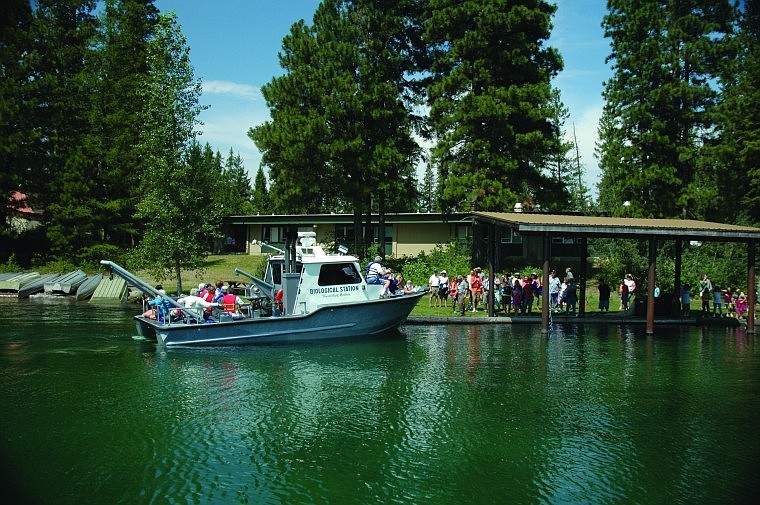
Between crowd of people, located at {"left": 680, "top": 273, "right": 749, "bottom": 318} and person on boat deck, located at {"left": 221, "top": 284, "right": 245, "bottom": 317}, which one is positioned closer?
person on boat deck, located at {"left": 221, "top": 284, "right": 245, "bottom": 317}

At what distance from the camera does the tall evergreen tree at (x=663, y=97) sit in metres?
33.0

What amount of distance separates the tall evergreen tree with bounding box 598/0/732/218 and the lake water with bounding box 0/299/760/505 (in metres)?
16.6

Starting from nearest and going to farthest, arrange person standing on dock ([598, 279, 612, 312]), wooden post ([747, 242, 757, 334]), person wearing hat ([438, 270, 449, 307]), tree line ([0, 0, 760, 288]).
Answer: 1. wooden post ([747, 242, 757, 334])
2. person standing on dock ([598, 279, 612, 312])
3. person wearing hat ([438, 270, 449, 307])
4. tree line ([0, 0, 760, 288])

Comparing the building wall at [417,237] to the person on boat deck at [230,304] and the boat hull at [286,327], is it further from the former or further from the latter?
the person on boat deck at [230,304]

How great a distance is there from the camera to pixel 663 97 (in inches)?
1300

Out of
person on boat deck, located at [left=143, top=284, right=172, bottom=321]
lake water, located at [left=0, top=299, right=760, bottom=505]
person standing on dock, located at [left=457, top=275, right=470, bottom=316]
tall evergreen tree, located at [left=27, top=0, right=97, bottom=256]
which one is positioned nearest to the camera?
lake water, located at [left=0, top=299, right=760, bottom=505]

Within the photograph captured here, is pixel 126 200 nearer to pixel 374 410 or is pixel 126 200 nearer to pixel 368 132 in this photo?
pixel 368 132

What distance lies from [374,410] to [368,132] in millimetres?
23448

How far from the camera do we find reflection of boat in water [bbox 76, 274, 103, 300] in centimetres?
3212

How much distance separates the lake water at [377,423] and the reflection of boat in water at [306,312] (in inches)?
22.8

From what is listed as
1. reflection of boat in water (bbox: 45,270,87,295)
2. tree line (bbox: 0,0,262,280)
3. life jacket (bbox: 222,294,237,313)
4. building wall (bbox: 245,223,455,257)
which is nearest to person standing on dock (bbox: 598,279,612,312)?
life jacket (bbox: 222,294,237,313)

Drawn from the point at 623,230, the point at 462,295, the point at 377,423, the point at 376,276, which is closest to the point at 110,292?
the point at 376,276

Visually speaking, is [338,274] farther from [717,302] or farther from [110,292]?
[110,292]

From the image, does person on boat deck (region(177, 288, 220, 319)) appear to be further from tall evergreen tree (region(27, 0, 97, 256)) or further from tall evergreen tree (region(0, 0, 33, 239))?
tall evergreen tree (region(0, 0, 33, 239))
